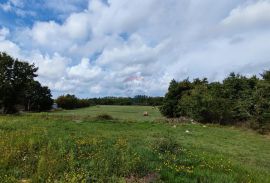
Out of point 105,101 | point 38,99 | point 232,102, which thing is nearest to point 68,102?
point 38,99

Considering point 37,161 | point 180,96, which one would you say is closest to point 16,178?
point 37,161

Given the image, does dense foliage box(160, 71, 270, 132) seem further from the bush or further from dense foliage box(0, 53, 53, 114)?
the bush

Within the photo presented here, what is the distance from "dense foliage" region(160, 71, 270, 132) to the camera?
28406 mm

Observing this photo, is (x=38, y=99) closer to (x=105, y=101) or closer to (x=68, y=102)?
(x=68, y=102)

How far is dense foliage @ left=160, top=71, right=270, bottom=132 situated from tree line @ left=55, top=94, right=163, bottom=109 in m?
27.3

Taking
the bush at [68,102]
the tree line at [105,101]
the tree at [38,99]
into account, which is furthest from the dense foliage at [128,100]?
the tree at [38,99]

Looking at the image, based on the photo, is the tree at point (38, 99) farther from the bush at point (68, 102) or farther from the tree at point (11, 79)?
the tree at point (11, 79)

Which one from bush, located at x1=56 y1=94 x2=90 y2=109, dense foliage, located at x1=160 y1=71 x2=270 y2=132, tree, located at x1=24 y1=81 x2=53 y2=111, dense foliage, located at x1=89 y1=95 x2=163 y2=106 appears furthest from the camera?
dense foliage, located at x1=89 y1=95 x2=163 y2=106

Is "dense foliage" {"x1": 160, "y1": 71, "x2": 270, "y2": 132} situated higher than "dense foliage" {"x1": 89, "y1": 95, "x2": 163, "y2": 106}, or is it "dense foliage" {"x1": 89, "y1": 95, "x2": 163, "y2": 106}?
"dense foliage" {"x1": 89, "y1": 95, "x2": 163, "y2": 106}

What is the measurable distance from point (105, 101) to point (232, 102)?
201 ft

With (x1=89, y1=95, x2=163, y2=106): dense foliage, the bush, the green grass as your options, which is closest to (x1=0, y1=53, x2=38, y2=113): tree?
the green grass

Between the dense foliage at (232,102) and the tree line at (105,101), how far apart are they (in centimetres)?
2731

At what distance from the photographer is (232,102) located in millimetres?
33812

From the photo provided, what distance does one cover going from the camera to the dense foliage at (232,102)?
1118 inches
